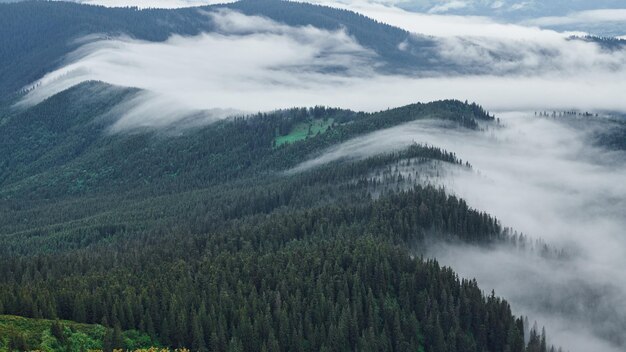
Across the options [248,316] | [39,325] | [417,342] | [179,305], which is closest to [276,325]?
[248,316]

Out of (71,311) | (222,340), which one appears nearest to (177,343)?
(222,340)

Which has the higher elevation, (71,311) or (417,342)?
(71,311)

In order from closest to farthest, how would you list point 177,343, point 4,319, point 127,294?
1. point 4,319
2. point 177,343
3. point 127,294

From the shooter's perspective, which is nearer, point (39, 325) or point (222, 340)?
point (39, 325)

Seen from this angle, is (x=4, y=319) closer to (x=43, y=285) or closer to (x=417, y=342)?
(x=43, y=285)

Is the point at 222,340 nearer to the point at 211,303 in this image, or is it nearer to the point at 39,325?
the point at 211,303

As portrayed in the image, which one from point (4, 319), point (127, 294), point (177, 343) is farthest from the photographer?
point (127, 294)

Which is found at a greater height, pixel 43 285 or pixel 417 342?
pixel 43 285

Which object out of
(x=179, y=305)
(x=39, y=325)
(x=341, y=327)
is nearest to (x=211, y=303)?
(x=179, y=305)

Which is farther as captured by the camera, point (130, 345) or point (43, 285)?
point (43, 285)
